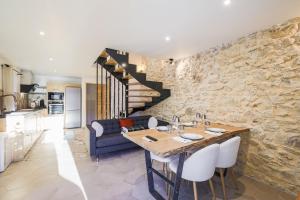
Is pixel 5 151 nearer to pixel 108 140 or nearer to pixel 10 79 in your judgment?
pixel 108 140

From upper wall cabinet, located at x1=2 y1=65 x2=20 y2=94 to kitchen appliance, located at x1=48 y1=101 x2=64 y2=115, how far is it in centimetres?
154

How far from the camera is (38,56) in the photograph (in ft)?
12.5

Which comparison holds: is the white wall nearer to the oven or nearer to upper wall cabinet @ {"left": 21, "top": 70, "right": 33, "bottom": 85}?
upper wall cabinet @ {"left": 21, "top": 70, "right": 33, "bottom": 85}

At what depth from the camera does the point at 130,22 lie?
7.23 feet

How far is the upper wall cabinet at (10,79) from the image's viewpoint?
435 cm

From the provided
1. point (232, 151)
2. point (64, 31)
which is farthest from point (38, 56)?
point (232, 151)

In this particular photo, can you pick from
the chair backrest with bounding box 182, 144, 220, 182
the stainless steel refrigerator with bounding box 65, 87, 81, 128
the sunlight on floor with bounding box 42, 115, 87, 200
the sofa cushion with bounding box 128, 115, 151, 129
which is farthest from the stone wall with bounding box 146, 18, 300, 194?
the stainless steel refrigerator with bounding box 65, 87, 81, 128

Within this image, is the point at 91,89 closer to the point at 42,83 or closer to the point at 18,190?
the point at 42,83

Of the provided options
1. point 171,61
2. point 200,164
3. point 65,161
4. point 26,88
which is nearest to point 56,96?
point 26,88

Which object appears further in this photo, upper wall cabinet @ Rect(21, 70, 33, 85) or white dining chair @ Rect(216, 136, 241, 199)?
upper wall cabinet @ Rect(21, 70, 33, 85)

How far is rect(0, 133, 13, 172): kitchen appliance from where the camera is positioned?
8.67 ft

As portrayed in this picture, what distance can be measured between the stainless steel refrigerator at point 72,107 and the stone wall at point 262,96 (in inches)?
218

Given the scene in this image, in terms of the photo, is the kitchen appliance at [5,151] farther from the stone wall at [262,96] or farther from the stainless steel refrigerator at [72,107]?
the stone wall at [262,96]

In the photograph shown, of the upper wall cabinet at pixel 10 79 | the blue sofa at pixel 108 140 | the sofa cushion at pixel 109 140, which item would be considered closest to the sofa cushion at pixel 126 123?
the blue sofa at pixel 108 140
